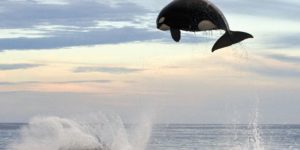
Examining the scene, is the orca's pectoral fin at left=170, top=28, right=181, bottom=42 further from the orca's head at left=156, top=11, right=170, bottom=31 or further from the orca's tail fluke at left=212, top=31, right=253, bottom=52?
the orca's tail fluke at left=212, top=31, right=253, bottom=52

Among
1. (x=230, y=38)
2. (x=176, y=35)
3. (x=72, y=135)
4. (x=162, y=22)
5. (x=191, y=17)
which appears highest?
(x=191, y=17)

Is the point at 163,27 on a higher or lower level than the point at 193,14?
lower

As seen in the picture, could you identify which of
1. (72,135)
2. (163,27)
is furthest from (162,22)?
(72,135)

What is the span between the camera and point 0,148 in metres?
59.4

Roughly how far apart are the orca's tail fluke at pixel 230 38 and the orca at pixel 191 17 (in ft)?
1.22

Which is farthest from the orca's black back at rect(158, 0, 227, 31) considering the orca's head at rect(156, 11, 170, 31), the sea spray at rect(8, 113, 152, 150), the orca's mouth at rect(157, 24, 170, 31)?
the sea spray at rect(8, 113, 152, 150)

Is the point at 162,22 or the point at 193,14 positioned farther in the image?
the point at 162,22

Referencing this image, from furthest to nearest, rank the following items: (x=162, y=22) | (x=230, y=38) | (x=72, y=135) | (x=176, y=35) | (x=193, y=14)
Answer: (x=72, y=135)
(x=230, y=38)
(x=176, y=35)
(x=162, y=22)
(x=193, y=14)

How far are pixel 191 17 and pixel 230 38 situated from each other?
4.83 feet

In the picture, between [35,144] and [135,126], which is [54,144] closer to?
[35,144]

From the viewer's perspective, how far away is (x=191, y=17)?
45.3 feet

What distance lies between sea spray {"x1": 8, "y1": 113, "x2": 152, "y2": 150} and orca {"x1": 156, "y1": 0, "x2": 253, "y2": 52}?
16.6 m

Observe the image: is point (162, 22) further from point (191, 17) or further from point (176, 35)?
point (191, 17)

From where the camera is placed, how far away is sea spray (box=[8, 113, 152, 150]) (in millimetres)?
31297
